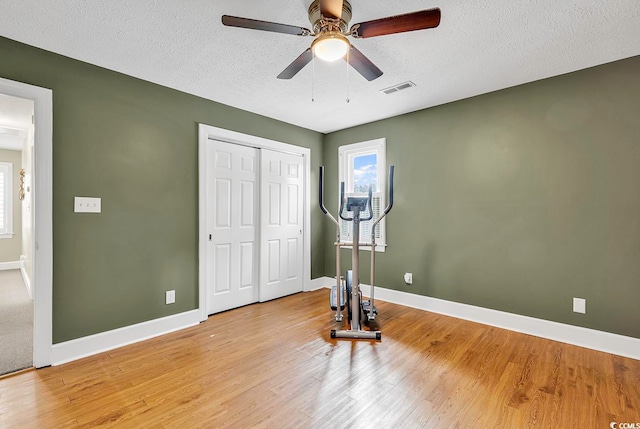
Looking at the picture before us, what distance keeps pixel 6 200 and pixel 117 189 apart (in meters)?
5.72

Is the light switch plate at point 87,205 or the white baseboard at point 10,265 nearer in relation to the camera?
the light switch plate at point 87,205

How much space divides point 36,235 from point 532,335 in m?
4.49

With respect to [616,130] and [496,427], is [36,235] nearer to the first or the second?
[496,427]

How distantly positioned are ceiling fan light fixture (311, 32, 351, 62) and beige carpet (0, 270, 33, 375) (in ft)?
10.6

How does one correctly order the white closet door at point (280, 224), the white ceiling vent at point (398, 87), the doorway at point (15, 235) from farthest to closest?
the white closet door at point (280, 224)
the white ceiling vent at point (398, 87)
the doorway at point (15, 235)

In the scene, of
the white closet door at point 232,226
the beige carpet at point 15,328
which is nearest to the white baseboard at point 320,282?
the white closet door at point 232,226

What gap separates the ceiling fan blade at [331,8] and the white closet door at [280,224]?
2.51m

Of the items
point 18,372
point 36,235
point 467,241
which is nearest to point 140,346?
point 18,372

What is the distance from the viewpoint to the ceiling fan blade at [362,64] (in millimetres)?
1909

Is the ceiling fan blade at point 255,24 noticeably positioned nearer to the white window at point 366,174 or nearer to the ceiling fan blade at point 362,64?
the ceiling fan blade at point 362,64

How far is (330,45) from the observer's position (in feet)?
5.68

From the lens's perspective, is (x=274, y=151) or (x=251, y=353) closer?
(x=251, y=353)

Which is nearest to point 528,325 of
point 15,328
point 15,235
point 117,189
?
point 117,189

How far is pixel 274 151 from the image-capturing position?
4.14 meters
